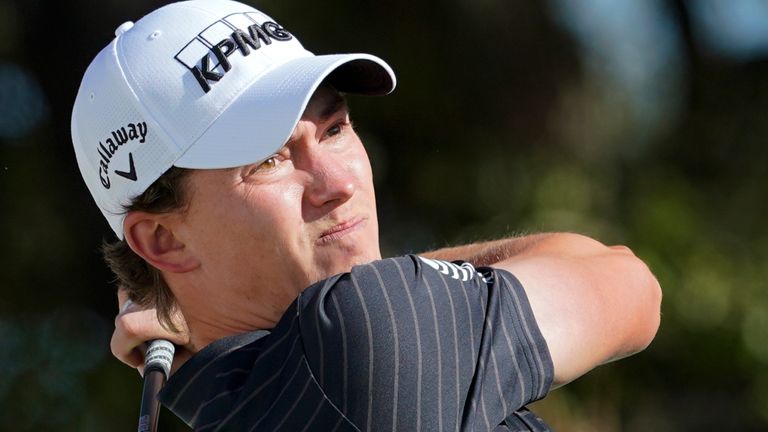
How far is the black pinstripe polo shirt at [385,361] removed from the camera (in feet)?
6.74

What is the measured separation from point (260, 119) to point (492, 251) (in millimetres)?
732

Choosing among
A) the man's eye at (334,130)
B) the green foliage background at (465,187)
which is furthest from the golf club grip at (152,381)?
the green foliage background at (465,187)

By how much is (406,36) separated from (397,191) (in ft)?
2.84

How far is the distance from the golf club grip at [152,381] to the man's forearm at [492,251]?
0.68 m

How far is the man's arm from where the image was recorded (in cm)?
228

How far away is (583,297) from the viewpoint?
235 cm

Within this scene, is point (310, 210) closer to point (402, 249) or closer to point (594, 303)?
point (594, 303)

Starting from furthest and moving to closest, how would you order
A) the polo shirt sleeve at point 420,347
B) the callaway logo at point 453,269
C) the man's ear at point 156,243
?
the man's ear at point 156,243, the callaway logo at point 453,269, the polo shirt sleeve at point 420,347

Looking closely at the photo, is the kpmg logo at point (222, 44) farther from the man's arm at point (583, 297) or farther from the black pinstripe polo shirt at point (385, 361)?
the man's arm at point (583, 297)

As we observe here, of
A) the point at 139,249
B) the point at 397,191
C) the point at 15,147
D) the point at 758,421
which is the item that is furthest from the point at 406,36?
the point at 139,249

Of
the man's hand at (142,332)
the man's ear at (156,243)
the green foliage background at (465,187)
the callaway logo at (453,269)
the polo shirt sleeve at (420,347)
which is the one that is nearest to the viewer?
the polo shirt sleeve at (420,347)

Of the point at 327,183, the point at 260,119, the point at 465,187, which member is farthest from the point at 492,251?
the point at 465,187

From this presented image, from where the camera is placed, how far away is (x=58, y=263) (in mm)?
6980

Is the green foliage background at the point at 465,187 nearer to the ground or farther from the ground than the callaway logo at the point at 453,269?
nearer to the ground
